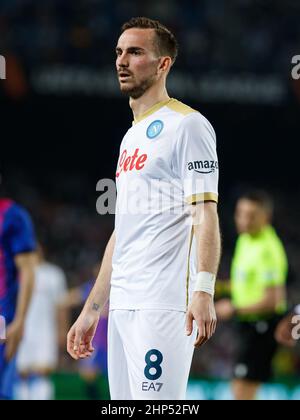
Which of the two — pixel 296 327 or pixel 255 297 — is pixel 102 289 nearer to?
pixel 296 327

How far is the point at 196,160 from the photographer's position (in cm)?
375

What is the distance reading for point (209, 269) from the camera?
11.8ft

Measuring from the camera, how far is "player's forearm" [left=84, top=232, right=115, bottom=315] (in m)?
4.09

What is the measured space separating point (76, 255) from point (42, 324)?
7.51m

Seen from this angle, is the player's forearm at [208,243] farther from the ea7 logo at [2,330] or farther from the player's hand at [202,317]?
the ea7 logo at [2,330]

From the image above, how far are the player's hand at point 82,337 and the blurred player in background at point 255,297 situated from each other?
4.08m

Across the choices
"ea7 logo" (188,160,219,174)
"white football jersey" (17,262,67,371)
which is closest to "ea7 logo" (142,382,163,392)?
"ea7 logo" (188,160,219,174)

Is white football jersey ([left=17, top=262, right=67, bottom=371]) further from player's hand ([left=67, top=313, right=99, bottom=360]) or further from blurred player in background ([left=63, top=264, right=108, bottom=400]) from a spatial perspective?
player's hand ([left=67, top=313, right=99, bottom=360])

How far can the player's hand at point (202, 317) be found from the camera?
3.40 m

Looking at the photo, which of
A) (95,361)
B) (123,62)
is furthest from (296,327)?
(95,361)

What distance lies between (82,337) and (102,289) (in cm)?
24

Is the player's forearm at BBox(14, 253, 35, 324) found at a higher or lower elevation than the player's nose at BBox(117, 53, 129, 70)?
lower

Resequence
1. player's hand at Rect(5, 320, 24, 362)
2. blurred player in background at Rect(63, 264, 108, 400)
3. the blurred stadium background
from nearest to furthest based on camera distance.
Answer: player's hand at Rect(5, 320, 24, 362), blurred player in background at Rect(63, 264, 108, 400), the blurred stadium background
